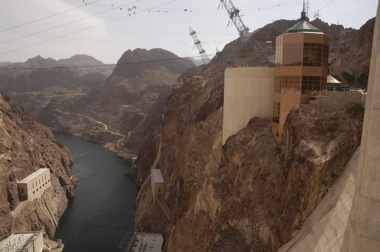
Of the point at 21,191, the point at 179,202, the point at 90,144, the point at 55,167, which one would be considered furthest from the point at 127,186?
the point at 90,144

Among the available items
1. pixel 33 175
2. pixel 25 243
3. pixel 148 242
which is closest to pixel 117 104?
→ pixel 33 175

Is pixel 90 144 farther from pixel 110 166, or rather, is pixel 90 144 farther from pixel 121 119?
pixel 110 166

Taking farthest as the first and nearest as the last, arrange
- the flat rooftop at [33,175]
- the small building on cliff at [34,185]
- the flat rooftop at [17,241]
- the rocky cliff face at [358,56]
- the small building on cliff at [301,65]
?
the flat rooftop at [33,175]
the small building on cliff at [34,185]
the rocky cliff face at [358,56]
the flat rooftop at [17,241]
the small building on cliff at [301,65]

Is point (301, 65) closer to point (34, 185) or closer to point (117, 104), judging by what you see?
point (34, 185)

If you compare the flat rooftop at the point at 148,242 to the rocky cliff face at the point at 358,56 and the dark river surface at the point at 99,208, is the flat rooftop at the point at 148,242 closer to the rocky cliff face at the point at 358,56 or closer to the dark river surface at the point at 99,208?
the dark river surface at the point at 99,208

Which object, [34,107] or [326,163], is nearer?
[326,163]

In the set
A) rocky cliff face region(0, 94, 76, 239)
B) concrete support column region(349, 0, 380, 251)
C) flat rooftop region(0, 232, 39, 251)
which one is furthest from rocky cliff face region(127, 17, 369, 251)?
rocky cliff face region(0, 94, 76, 239)

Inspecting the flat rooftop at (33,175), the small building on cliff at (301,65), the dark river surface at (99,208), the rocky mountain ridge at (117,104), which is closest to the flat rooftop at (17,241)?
the dark river surface at (99,208)
